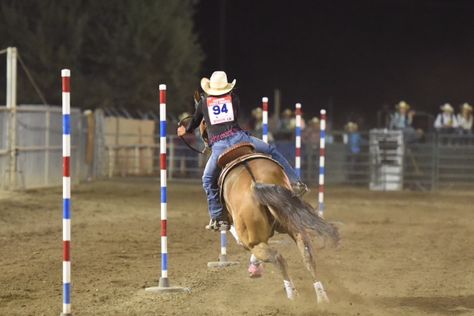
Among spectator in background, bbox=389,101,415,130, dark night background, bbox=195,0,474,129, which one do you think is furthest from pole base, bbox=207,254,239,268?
dark night background, bbox=195,0,474,129

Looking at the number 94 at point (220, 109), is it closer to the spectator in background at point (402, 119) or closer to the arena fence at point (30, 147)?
the arena fence at point (30, 147)

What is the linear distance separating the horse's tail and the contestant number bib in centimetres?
103

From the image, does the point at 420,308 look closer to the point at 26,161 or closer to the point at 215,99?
the point at 215,99

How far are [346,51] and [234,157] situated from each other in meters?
39.8

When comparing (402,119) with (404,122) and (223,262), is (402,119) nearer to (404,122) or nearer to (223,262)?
(404,122)

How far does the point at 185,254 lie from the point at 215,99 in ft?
11.4

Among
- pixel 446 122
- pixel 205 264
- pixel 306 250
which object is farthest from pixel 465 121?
pixel 306 250

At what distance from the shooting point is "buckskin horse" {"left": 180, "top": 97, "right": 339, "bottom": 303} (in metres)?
6.50

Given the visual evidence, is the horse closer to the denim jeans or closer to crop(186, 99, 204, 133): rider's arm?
the denim jeans

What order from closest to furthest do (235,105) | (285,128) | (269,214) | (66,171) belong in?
(66,171) < (269,214) < (235,105) < (285,128)

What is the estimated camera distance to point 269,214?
6.66 metres

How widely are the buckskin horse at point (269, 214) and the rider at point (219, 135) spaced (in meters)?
0.35

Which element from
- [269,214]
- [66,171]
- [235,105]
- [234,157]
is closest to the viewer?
[66,171]

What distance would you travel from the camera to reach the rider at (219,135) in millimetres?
7219
